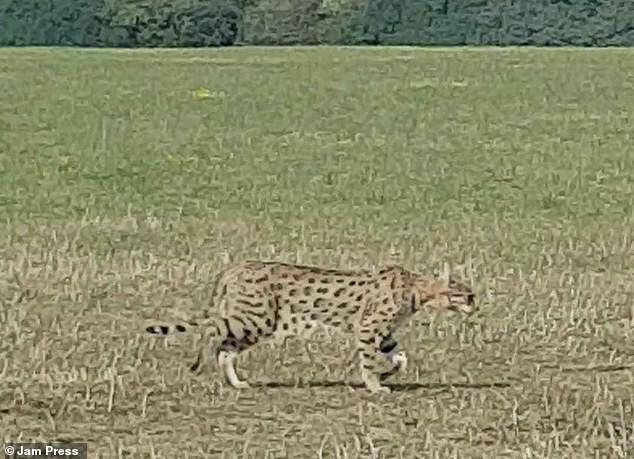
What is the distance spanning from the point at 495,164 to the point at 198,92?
19.6 feet

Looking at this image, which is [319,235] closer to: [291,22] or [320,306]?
[320,306]

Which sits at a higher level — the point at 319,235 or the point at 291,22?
the point at 291,22

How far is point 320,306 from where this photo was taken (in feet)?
21.6

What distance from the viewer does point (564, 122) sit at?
1902 cm

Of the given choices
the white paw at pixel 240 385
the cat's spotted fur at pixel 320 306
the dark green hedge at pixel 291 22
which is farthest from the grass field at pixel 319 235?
the dark green hedge at pixel 291 22

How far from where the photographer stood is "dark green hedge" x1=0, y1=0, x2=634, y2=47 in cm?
3891

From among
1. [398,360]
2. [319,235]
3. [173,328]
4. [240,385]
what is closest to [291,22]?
[319,235]

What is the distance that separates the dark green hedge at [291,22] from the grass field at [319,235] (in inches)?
485

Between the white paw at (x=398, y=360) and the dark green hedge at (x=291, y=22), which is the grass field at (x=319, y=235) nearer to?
the white paw at (x=398, y=360)

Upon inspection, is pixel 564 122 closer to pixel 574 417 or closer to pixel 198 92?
pixel 198 92

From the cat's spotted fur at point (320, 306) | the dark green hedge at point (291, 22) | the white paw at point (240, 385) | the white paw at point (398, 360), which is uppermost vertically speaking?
the dark green hedge at point (291, 22)

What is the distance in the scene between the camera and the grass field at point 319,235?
616 cm

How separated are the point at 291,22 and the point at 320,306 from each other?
3341cm

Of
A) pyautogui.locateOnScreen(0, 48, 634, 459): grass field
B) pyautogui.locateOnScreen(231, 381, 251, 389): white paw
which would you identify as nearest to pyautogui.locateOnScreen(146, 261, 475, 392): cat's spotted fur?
pyautogui.locateOnScreen(231, 381, 251, 389): white paw
